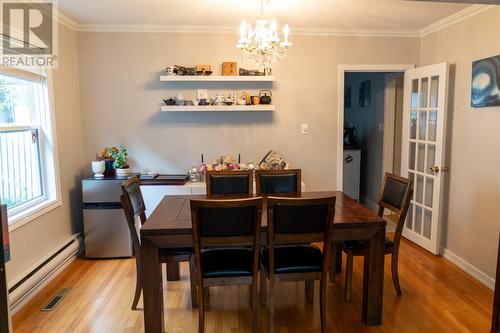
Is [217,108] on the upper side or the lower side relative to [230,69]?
lower

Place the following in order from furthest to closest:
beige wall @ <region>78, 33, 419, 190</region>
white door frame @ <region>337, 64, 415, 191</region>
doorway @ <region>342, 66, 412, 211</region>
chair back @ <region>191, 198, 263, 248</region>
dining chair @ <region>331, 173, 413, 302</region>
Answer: doorway @ <region>342, 66, 412, 211</region> → white door frame @ <region>337, 64, 415, 191</region> → beige wall @ <region>78, 33, 419, 190</region> → dining chair @ <region>331, 173, 413, 302</region> → chair back @ <region>191, 198, 263, 248</region>

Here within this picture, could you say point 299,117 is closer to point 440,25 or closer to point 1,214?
point 440,25

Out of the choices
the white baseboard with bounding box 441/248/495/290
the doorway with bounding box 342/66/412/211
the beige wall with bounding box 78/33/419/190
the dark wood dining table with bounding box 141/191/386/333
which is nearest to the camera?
the dark wood dining table with bounding box 141/191/386/333

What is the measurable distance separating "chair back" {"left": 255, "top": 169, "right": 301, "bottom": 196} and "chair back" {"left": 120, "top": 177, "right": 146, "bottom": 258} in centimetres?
99

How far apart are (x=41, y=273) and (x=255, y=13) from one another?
9.73ft

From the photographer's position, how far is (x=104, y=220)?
12.0 ft

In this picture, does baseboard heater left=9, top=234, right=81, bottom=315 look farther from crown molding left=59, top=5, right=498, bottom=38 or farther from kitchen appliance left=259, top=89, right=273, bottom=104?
kitchen appliance left=259, top=89, right=273, bottom=104

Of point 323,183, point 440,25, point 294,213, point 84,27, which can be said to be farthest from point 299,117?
point 84,27

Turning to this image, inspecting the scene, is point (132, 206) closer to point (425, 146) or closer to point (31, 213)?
point (31, 213)

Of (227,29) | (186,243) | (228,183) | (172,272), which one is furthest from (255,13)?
(172,272)

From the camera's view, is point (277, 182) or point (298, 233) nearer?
point (298, 233)

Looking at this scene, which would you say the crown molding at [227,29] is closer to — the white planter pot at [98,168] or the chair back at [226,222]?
the white planter pot at [98,168]

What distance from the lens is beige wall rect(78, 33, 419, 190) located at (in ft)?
13.0

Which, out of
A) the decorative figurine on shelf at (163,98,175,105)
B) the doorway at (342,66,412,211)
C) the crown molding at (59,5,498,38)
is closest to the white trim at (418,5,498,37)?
the crown molding at (59,5,498,38)
